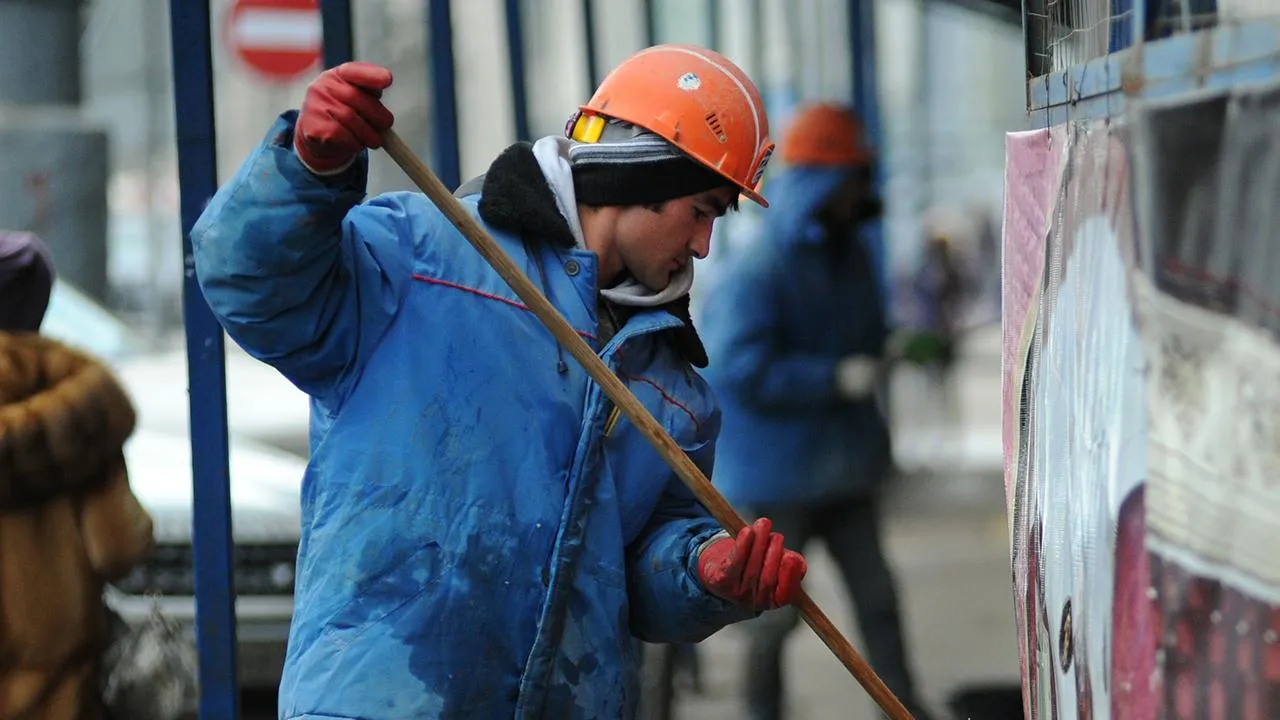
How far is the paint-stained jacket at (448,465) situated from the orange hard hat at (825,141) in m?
3.67

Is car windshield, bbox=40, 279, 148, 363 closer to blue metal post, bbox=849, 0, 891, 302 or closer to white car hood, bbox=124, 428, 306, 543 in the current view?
white car hood, bbox=124, 428, 306, 543

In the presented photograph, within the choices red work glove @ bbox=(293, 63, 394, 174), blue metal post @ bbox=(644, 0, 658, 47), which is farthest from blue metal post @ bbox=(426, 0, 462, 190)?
blue metal post @ bbox=(644, 0, 658, 47)

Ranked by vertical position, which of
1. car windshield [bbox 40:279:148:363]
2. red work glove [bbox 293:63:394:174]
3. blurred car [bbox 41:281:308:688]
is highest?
red work glove [bbox 293:63:394:174]

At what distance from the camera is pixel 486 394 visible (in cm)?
280

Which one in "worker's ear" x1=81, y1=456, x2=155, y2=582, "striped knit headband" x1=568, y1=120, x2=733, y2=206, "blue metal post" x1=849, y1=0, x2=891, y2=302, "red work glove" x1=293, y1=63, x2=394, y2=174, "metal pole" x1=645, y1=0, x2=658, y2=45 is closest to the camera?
"red work glove" x1=293, y1=63, x2=394, y2=174

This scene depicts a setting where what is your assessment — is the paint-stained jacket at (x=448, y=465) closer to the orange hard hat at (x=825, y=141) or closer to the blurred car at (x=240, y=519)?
the blurred car at (x=240, y=519)

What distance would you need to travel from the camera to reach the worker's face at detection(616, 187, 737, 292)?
2.92 meters

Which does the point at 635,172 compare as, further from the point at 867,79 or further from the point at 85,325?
the point at 867,79

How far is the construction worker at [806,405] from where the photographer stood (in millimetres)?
6117

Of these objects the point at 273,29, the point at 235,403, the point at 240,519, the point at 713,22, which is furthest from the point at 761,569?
the point at 713,22

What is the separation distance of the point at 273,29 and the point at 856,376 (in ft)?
12.9

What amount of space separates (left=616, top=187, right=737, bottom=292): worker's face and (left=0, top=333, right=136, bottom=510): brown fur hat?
1.24 metres

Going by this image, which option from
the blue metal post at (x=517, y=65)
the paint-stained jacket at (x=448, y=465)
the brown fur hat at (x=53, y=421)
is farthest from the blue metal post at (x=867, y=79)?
the paint-stained jacket at (x=448, y=465)

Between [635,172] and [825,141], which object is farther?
[825,141]
